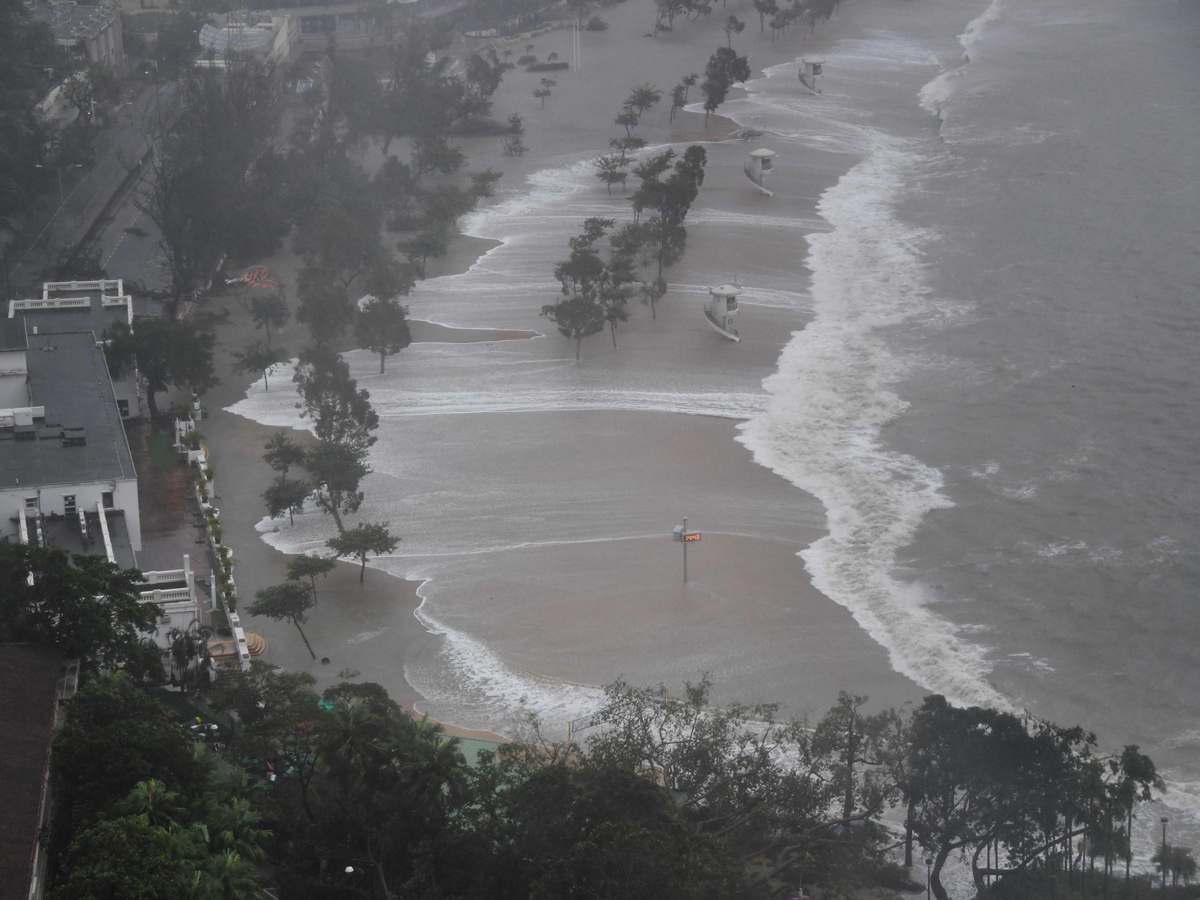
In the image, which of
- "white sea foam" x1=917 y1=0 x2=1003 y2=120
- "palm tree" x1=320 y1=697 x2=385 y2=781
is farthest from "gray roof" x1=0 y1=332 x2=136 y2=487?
Answer: "white sea foam" x1=917 y1=0 x2=1003 y2=120

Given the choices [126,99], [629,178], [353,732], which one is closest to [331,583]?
[353,732]

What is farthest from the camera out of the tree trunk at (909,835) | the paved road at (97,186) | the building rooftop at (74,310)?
the paved road at (97,186)

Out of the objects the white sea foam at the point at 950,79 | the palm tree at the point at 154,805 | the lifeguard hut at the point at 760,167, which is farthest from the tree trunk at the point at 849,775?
the white sea foam at the point at 950,79

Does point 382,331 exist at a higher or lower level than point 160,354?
lower

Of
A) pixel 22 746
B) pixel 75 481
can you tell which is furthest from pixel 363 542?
pixel 22 746

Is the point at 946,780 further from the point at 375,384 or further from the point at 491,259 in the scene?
the point at 491,259

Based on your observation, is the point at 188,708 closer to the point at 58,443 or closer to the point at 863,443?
the point at 58,443

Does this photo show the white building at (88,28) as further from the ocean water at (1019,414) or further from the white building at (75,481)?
the white building at (75,481)
